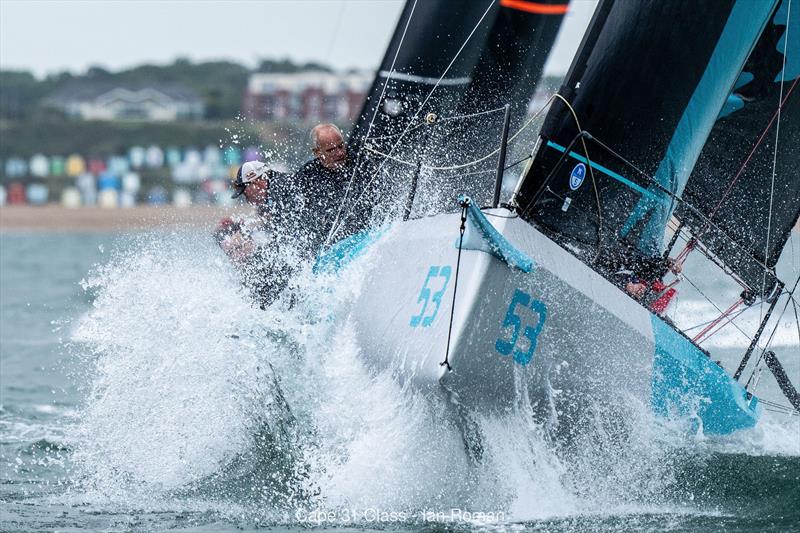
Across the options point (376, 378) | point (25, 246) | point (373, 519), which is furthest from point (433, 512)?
point (25, 246)

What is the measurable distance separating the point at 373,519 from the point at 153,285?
5.84ft

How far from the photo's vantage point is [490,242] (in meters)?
4.46

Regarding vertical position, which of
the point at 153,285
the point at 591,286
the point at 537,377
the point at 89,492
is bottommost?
the point at 89,492

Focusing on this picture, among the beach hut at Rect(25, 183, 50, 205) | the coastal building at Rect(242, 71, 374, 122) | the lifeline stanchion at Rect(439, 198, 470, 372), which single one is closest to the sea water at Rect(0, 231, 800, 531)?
the lifeline stanchion at Rect(439, 198, 470, 372)

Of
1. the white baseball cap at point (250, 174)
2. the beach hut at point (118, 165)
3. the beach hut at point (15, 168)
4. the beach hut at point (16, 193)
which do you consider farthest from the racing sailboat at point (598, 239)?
the beach hut at point (15, 168)

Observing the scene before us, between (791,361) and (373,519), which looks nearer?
(373,519)

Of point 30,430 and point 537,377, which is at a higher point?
point 537,377

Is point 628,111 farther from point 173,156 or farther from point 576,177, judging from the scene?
point 173,156

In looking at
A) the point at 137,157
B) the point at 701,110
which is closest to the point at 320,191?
the point at 701,110

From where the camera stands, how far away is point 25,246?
A: 3030cm

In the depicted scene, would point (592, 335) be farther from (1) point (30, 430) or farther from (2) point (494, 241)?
(1) point (30, 430)

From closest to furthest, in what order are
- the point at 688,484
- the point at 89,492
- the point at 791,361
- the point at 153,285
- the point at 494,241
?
the point at 494,241
the point at 89,492
the point at 688,484
the point at 153,285
the point at 791,361

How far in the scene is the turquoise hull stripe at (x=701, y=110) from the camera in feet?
17.8

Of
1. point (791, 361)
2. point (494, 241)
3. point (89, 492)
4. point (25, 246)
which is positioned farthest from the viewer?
point (25, 246)
